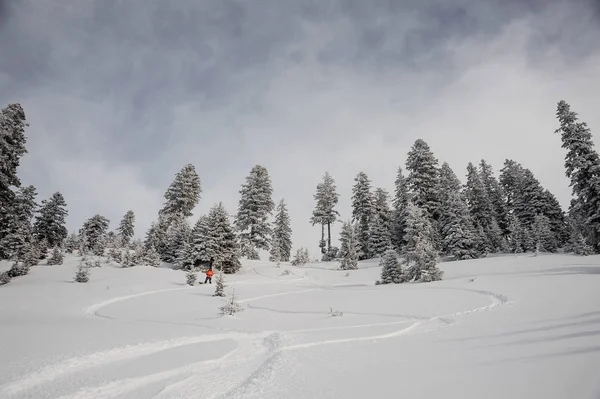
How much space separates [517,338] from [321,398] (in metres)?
4.25

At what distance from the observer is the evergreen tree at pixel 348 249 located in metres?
30.8

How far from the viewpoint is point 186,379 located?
4746mm

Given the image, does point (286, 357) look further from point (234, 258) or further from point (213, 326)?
point (234, 258)

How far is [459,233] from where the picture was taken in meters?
29.8

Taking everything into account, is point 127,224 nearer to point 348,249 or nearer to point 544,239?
point 348,249

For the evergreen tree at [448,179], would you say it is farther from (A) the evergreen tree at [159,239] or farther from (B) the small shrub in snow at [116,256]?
(B) the small shrub in snow at [116,256]

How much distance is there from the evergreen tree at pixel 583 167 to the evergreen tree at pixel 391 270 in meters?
15.6

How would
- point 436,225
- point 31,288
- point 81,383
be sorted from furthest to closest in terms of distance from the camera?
1. point 436,225
2. point 31,288
3. point 81,383

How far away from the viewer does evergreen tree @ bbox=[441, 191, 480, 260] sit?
2941 centimetres

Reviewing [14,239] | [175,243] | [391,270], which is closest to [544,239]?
[391,270]

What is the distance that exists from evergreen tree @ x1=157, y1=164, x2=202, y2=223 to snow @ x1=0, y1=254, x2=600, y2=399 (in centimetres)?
3303

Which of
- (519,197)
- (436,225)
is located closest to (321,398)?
(436,225)

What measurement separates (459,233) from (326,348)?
27630mm

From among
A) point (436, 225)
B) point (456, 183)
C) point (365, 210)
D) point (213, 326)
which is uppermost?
point (456, 183)
